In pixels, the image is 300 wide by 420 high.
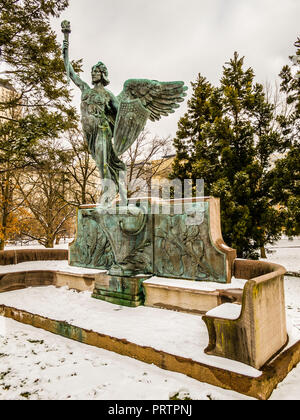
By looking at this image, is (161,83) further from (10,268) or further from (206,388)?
(10,268)

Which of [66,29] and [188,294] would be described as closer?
[188,294]

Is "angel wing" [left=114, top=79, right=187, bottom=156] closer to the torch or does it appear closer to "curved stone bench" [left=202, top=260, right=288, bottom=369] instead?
the torch

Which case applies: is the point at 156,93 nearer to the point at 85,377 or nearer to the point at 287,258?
the point at 85,377

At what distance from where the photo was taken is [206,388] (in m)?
2.28

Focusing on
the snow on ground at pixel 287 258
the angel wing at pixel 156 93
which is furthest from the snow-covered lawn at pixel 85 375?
the snow on ground at pixel 287 258

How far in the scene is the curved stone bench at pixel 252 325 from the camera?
2309mm

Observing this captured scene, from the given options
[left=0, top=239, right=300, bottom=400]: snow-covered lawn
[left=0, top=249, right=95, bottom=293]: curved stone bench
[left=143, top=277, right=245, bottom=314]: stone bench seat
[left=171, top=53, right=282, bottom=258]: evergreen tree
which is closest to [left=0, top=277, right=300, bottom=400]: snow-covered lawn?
[left=0, top=239, right=300, bottom=400]: snow-covered lawn

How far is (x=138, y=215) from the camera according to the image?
177 inches

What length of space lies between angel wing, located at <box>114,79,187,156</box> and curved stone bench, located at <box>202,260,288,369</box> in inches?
129

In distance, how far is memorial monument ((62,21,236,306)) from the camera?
423 centimetres

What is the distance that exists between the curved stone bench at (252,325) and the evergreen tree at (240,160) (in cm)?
743

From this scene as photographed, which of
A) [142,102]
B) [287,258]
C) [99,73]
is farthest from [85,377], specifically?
[287,258]

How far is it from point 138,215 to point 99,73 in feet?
8.97

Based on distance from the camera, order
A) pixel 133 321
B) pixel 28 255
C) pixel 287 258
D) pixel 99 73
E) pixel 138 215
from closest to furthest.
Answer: pixel 133 321
pixel 138 215
pixel 99 73
pixel 28 255
pixel 287 258
